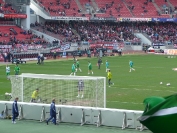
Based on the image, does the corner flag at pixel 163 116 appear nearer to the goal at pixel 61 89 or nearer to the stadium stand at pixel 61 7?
the goal at pixel 61 89

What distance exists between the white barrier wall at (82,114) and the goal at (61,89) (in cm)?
104

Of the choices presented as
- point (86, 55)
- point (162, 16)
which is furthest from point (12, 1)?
point (162, 16)

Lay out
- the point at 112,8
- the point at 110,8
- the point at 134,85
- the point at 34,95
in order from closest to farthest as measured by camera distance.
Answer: the point at 34,95 < the point at 134,85 < the point at 110,8 < the point at 112,8

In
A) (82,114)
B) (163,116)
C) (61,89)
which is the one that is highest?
(163,116)

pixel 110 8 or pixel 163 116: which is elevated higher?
pixel 110 8

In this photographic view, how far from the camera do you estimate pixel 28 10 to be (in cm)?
8125

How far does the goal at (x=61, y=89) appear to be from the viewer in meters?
23.2

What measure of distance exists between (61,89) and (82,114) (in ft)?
8.11

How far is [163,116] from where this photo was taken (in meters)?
6.17

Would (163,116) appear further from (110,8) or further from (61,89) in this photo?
(110,8)

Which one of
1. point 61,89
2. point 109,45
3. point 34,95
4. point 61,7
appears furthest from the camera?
point 61,7

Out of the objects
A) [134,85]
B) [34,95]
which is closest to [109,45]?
[134,85]

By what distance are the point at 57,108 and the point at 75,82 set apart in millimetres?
1983

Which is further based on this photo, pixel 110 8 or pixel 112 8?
pixel 112 8
